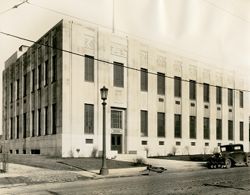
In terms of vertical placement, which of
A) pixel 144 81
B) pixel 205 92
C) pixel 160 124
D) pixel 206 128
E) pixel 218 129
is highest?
pixel 144 81

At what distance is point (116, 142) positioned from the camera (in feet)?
116

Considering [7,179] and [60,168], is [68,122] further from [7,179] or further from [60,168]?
[7,179]

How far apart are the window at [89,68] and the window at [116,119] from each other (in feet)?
12.4

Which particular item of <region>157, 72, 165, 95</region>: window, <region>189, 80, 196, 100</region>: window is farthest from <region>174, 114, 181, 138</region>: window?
<region>157, 72, 165, 95</region>: window

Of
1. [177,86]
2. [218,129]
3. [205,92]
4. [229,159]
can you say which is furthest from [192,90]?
[229,159]

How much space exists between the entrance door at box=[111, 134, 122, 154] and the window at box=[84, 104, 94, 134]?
109 inches

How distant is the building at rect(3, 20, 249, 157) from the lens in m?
32.3

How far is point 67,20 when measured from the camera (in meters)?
32.1

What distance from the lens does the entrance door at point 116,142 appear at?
3525cm

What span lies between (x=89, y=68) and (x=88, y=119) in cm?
425

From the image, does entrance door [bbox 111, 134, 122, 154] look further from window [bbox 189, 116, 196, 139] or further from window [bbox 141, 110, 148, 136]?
window [bbox 189, 116, 196, 139]

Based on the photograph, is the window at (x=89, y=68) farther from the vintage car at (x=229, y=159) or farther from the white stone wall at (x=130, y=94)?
the vintage car at (x=229, y=159)

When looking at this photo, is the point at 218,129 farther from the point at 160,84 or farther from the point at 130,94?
the point at 130,94

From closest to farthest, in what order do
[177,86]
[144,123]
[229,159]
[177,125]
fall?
1. [229,159]
2. [144,123]
3. [177,125]
4. [177,86]
